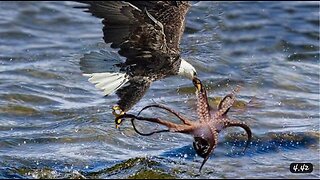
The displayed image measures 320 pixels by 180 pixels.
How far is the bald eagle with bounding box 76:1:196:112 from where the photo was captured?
6176 millimetres

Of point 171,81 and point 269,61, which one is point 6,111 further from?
point 269,61

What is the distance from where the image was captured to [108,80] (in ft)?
21.3

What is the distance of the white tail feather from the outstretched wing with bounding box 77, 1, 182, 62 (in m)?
0.16

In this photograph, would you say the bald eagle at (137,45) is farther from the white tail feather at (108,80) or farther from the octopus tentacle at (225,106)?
the octopus tentacle at (225,106)

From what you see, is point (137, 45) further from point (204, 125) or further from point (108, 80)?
point (204, 125)

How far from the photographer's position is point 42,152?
7.15 meters

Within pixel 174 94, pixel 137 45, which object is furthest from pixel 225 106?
pixel 174 94

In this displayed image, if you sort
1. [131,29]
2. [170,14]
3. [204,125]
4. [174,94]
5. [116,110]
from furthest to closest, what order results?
1. [174,94]
2. [116,110]
3. [170,14]
4. [131,29]
5. [204,125]

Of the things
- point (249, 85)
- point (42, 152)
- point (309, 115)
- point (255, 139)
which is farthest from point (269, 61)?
point (42, 152)

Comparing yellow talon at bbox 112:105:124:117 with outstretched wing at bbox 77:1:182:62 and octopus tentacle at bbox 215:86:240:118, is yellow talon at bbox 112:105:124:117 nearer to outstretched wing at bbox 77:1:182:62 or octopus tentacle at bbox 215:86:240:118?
outstretched wing at bbox 77:1:182:62

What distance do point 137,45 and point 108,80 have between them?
0.38 m

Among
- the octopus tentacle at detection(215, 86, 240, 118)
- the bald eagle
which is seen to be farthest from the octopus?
the bald eagle

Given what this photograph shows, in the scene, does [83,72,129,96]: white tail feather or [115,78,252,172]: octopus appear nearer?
[115,78,252,172]: octopus

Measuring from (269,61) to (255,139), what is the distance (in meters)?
3.79
